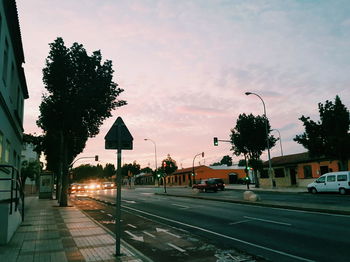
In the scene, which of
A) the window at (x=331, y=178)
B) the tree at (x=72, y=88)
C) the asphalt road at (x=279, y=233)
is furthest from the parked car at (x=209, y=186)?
the asphalt road at (x=279, y=233)

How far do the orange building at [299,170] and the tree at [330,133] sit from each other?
6169 millimetres

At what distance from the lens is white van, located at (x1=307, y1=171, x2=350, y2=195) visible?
79.5ft

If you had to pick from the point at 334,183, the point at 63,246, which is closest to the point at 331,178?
the point at 334,183

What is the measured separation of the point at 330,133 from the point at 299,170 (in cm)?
1278

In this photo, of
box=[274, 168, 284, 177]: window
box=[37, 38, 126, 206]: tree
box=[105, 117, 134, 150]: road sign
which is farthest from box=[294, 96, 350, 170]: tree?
box=[105, 117, 134, 150]: road sign

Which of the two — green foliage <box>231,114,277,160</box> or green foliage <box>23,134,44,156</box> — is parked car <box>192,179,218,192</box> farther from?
green foliage <box>23,134,44,156</box>

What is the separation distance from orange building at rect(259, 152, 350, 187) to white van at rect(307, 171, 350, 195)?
35.3 feet

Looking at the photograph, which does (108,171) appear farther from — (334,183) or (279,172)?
(334,183)

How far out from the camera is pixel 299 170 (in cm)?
4209

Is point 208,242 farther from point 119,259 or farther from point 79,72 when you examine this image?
point 79,72

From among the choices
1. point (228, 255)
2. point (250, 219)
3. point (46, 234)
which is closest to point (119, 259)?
point (228, 255)

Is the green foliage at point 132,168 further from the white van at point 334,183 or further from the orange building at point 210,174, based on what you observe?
the white van at point 334,183

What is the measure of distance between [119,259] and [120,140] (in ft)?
9.76

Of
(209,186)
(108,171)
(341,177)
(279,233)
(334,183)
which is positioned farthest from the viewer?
(108,171)
